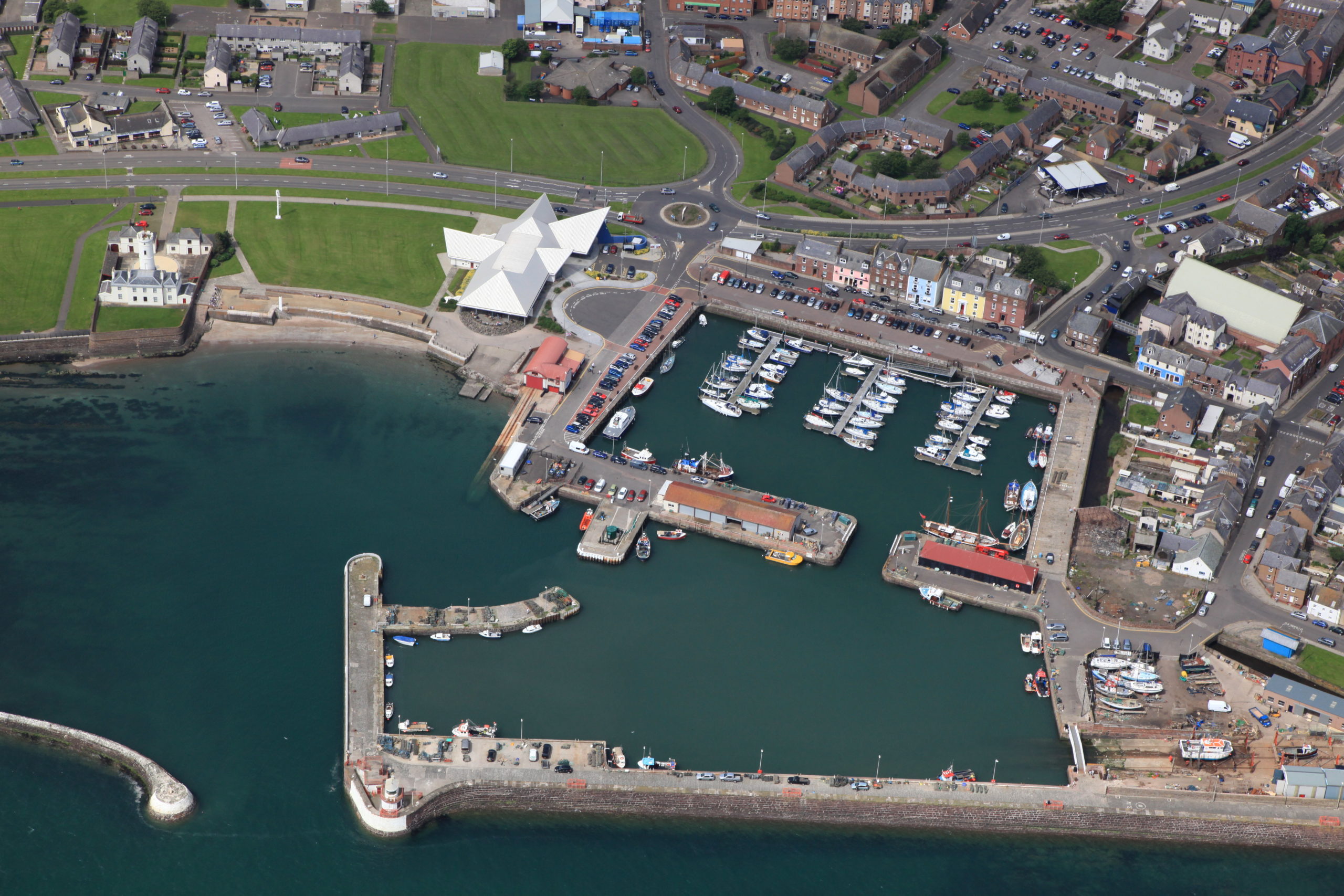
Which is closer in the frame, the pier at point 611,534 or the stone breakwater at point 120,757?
the stone breakwater at point 120,757

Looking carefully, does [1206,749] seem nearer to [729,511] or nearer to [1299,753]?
[1299,753]

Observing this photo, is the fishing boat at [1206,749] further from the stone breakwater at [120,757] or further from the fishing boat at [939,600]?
the stone breakwater at [120,757]

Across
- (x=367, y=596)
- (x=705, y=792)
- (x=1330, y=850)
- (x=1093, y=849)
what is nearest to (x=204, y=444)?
(x=367, y=596)

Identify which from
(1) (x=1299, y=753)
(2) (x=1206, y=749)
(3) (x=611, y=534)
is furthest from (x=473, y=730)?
(1) (x=1299, y=753)

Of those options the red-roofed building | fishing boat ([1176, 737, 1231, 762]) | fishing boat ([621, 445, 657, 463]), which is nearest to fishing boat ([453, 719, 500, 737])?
fishing boat ([621, 445, 657, 463])

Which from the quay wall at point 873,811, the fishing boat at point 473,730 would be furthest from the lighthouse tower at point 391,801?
the fishing boat at point 473,730

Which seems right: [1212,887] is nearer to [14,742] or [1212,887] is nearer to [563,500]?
[563,500]
